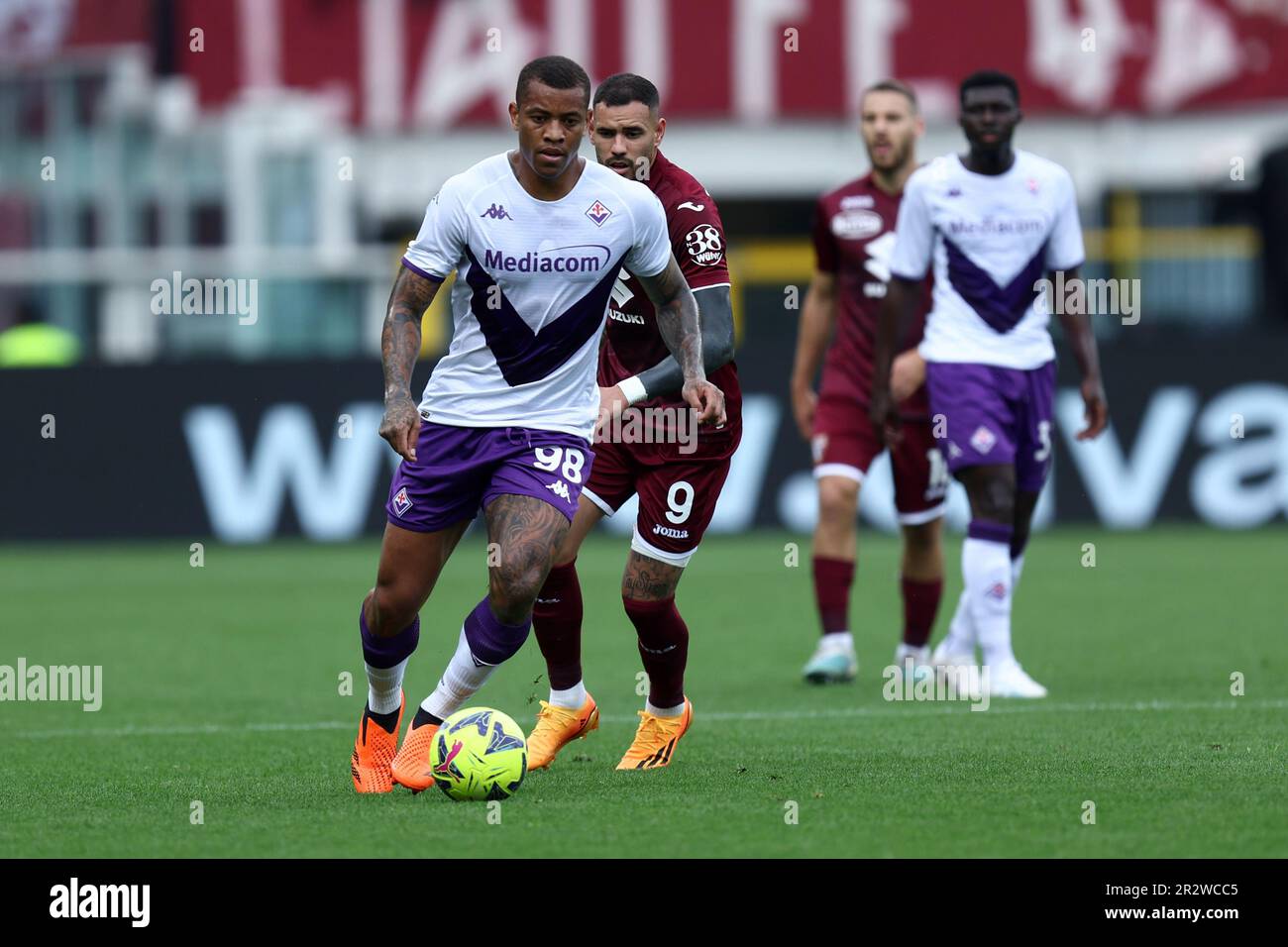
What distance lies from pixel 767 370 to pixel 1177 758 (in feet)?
32.3

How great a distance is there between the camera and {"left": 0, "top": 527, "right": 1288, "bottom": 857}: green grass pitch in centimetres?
597

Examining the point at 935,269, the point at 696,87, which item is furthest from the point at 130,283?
the point at 935,269

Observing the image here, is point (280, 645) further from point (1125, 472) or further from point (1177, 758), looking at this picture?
point (1125, 472)

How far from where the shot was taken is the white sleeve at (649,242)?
6895mm

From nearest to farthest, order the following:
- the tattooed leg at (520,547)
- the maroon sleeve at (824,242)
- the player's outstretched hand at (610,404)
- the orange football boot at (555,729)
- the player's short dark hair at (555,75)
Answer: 1. the player's short dark hair at (555,75)
2. the tattooed leg at (520,547)
3. the player's outstretched hand at (610,404)
4. the orange football boot at (555,729)
5. the maroon sleeve at (824,242)

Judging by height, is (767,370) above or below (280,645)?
above

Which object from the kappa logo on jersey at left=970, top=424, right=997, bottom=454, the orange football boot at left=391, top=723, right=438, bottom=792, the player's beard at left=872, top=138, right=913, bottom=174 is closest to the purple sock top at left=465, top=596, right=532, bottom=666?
the orange football boot at left=391, top=723, right=438, bottom=792

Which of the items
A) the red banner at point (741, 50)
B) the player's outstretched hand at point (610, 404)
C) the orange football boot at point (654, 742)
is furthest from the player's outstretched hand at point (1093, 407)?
the red banner at point (741, 50)

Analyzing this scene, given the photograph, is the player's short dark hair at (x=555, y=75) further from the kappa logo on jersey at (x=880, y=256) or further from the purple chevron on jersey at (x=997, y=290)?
the kappa logo on jersey at (x=880, y=256)

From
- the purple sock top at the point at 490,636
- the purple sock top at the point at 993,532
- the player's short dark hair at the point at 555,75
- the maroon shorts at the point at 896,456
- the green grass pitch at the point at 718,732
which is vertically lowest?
the green grass pitch at the point at 718,732

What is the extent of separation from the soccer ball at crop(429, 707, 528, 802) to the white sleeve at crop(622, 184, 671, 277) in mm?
1456

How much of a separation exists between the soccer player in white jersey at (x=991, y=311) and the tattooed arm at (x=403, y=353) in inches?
129

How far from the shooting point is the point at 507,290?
22.4ft

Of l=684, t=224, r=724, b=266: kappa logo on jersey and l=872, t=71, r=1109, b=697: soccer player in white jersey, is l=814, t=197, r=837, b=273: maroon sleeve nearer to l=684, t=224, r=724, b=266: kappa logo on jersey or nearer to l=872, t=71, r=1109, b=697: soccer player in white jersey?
l=872, t=71, r=1109, b=697: soccer player in white jersey
